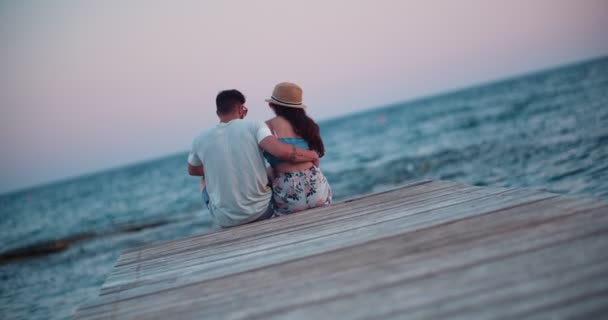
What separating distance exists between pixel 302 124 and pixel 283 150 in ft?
1.36

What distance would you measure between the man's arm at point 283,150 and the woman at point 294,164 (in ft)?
0.44

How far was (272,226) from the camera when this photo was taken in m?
3.43

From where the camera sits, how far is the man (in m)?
3.73

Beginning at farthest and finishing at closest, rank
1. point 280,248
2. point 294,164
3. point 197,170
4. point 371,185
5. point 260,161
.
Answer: point 371,185
point 197,170
point 294,164
point 260,161
point 280,248

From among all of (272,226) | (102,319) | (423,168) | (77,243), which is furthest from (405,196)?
(77,243)

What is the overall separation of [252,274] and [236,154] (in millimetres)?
1615

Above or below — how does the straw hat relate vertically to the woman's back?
above

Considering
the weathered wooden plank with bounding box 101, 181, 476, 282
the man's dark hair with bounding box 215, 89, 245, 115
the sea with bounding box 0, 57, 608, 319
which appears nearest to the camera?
the weathered wooden plank with bounding box 101, 181, 476, 282

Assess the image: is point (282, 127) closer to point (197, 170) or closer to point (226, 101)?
point (226, 101)

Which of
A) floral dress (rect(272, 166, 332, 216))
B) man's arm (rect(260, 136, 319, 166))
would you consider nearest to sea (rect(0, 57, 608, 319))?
floral dress (rect(272, 166, 332, 216))

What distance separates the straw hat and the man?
0.29 metres

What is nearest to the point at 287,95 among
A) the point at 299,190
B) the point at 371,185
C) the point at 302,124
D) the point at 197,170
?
the point at 302,124

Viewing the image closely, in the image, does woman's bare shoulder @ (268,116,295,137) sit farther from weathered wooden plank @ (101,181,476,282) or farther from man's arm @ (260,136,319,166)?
weathered wooden plank @ (101,181,476,282)

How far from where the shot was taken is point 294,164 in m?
3.93
